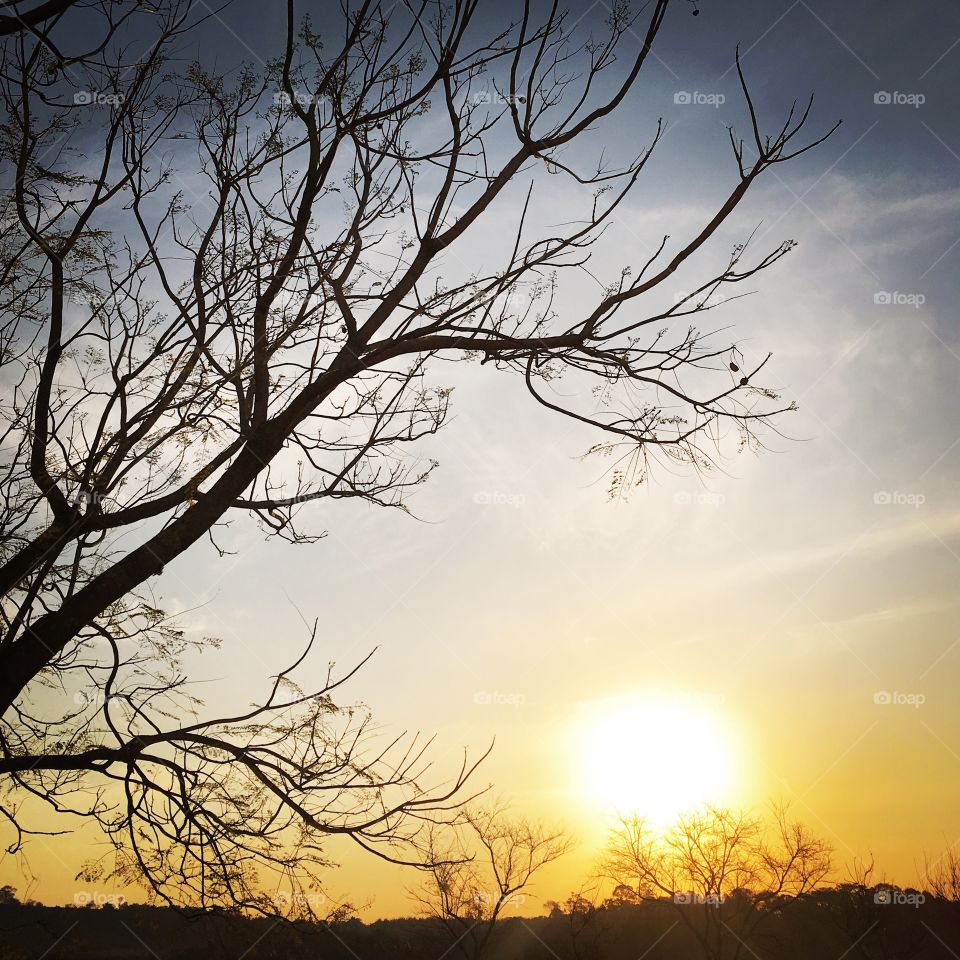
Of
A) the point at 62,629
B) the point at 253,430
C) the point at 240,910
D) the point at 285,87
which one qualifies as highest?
the point at 285,87

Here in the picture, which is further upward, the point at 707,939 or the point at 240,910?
the point at 240,910

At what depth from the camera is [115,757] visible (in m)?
3.40

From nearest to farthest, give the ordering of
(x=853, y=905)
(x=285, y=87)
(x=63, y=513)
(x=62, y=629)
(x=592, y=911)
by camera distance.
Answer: (x=62, y=629)
(x=63, y=513)
(x=285, y=87)
(x=853, y=905)
(x=592, y=911)

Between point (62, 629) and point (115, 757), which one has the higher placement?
point (62, 629)

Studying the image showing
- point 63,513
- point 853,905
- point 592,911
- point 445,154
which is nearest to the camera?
point 63,513

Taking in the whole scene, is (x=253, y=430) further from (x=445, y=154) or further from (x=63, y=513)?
(x=445, y=154)

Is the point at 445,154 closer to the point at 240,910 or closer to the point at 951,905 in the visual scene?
the point at 240,910

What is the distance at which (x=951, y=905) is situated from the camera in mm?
31406

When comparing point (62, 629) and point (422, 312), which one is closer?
point (62, 629)

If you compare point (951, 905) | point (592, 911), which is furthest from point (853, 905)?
point (592, 911)

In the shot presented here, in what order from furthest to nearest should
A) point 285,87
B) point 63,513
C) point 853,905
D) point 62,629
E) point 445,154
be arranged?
point 853,905
point 445,154
point 285,87
point 63,513
point 62,629

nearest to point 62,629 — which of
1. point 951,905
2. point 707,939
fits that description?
point 707,939

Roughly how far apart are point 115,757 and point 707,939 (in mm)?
36003

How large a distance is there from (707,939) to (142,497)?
36.6 m
